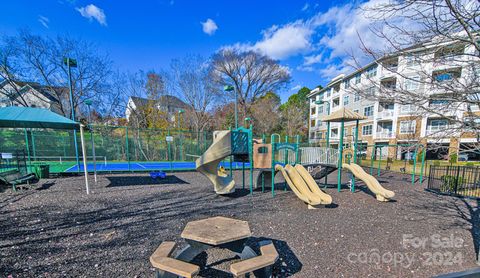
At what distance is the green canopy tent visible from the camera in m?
6.01

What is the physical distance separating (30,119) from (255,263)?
874cm

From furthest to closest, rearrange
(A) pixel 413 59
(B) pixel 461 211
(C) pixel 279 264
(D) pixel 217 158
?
(D) pixel 217 158, (B) pixel 461 211, (A) pixel 413 59, (C) pixel 279 264

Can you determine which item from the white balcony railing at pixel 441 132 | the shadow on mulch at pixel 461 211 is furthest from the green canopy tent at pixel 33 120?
the shadow on mulch at pixel 461 211

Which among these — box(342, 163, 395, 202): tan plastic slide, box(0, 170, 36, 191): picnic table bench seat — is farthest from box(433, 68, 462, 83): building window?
box(0, 170, 36, 191): picnic table bench seat

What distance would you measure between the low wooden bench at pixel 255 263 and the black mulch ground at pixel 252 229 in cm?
51

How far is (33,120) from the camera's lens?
6109mm

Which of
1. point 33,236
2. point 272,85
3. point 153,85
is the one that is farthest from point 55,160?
point 272,85

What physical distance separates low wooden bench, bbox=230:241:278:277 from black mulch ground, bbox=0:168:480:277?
0.51 meters

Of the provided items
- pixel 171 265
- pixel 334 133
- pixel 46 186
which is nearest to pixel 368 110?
pixel 334 133

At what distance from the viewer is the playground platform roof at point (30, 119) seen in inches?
236

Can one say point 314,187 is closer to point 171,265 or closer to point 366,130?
point 171,265

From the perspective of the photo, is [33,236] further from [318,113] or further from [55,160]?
[318,113]

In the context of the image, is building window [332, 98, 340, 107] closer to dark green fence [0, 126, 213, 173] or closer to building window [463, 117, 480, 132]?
dark green fence [0, 126, 213, 173]

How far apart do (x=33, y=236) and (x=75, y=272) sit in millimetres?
1918
